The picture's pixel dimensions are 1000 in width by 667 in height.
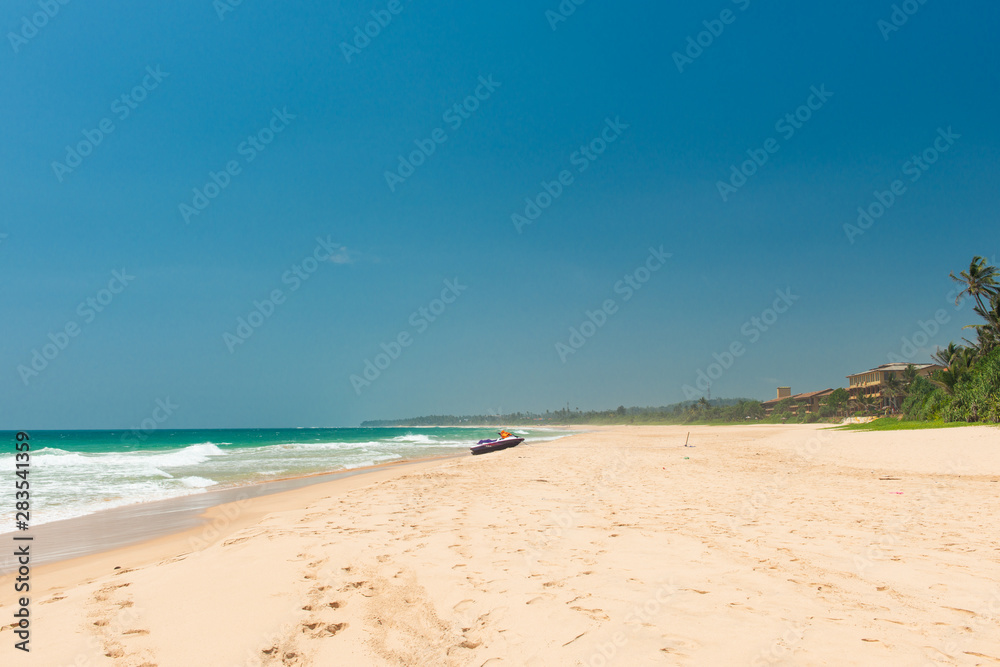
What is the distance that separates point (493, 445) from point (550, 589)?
2436 cm

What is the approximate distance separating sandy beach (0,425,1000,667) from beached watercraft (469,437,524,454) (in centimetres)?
1872

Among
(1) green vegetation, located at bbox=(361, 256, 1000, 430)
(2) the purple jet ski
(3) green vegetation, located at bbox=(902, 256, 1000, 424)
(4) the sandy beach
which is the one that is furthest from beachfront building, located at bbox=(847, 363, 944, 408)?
(4) the sandy beach

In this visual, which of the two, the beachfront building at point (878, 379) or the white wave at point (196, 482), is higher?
the beachfront building at point (878, 379)

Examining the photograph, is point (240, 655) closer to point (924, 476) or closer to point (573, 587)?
point (573, 587)

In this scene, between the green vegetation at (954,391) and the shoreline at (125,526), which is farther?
the green vegetation at (954,391)

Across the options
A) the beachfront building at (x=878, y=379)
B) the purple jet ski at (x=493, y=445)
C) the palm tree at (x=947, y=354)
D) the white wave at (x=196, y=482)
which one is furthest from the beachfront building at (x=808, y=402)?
the white wave at (x=196, y=482)

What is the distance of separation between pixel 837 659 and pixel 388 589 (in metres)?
3.51

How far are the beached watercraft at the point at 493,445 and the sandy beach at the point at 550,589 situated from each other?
18719 millimetres

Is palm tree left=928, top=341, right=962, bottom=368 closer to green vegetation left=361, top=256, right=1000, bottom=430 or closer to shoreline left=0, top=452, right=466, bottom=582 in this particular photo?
green vegetation left=361, top=256, right=1000, bottom=430

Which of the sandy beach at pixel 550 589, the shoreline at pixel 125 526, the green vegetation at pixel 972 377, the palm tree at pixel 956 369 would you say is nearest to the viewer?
the sandy beach at pixel 550 589

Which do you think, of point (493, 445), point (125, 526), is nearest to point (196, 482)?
point (125, 526)

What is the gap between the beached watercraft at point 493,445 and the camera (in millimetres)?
27516

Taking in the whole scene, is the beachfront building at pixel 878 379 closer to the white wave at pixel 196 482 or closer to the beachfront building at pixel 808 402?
the beachfront building at pixel 808 402

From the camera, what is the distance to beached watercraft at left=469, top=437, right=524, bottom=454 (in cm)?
2752
